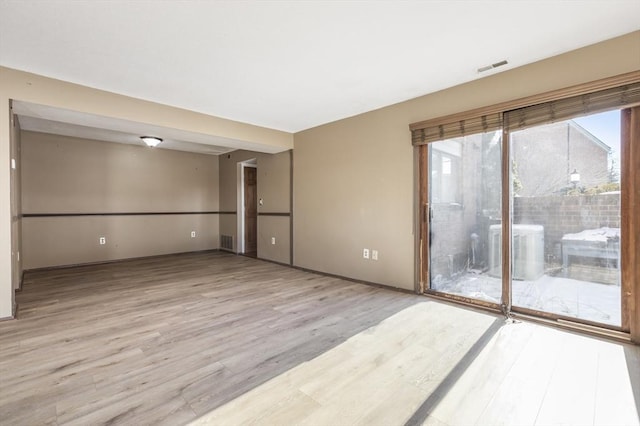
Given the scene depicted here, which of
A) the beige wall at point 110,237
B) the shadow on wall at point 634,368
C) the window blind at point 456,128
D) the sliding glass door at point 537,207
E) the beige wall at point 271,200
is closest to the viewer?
the shadow on wall at point 634,368

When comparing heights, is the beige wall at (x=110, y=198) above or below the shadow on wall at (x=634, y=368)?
above

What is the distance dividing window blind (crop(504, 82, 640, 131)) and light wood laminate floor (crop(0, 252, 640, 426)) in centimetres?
173

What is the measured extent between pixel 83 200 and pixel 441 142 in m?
5.80

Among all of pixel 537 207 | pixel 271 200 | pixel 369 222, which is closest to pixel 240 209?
pixel 271 200

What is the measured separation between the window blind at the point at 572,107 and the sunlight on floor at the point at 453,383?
5.69 feet

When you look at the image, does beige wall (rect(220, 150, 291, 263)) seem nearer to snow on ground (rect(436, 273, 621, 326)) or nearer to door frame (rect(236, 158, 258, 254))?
door frame (rect(236, 158, 258, 254))

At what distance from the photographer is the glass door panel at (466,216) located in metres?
2.83

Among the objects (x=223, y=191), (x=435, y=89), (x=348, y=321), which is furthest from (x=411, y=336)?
(x=223, y=191)

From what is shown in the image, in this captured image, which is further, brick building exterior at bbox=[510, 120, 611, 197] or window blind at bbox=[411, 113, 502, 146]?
window blind at bbox=[411, 113, 502, 146]

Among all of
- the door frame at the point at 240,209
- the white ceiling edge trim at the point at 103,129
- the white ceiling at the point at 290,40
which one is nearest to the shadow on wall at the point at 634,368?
the white ceiling at the point at 290,40

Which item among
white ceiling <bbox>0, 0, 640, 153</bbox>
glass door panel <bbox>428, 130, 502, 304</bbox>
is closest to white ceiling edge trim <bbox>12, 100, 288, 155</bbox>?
white ceiling <bbox>0, 0, 640, 153</bbox>

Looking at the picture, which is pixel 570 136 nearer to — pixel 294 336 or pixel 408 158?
pixel 408 158

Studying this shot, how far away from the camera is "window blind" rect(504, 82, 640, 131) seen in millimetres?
2090

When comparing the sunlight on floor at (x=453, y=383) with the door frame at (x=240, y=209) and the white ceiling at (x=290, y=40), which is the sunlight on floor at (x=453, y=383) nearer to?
the white ceiling at (x=290, y=40)
